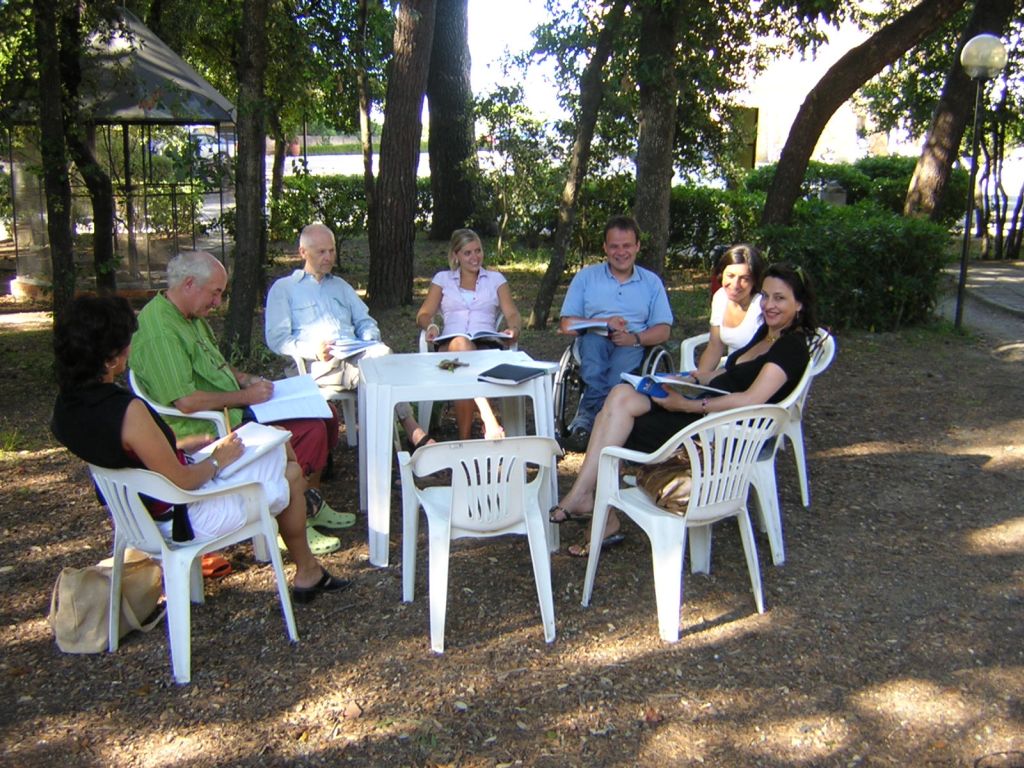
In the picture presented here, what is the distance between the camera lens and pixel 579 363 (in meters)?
5.65

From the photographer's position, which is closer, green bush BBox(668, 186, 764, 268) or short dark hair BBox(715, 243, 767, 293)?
short dark hair BBox(715, 243, 767, 293)

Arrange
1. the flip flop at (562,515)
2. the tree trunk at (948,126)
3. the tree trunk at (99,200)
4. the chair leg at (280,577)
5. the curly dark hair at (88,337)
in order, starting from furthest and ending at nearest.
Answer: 1. the tree trunk at (948,126)
2. the tree trunk at (99,200)
3. the flip flop at (562,515)
4. the chair leg at (280,577)
5. the curly dark hair at (88,337)

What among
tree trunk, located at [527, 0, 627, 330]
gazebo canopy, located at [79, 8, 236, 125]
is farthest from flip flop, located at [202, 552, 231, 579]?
gazebo canopy, located at [79, 8, 236, 125]

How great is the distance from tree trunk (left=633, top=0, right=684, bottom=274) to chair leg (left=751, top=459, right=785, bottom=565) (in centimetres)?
584

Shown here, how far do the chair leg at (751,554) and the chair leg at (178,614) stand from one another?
199cm

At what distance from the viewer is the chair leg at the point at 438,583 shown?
11.4ft

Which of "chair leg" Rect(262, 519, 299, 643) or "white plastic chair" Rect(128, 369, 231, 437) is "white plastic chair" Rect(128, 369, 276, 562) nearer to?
"white plastic chair" Rect(128, 369, 231, 437)

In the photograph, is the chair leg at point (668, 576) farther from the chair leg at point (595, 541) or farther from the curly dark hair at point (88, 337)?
the curly dark hair at point (88, 337)

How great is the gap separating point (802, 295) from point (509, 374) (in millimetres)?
1291

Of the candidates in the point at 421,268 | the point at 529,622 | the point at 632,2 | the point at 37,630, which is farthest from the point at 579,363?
the point at 421,268

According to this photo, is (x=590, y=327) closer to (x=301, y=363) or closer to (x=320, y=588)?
(x=301, y=363)

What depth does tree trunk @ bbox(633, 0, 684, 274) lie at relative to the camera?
919cm

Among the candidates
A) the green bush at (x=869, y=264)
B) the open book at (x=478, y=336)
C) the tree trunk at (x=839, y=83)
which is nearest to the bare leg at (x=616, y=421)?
the open book at (x=478, y=336)

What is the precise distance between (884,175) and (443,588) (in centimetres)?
1970
